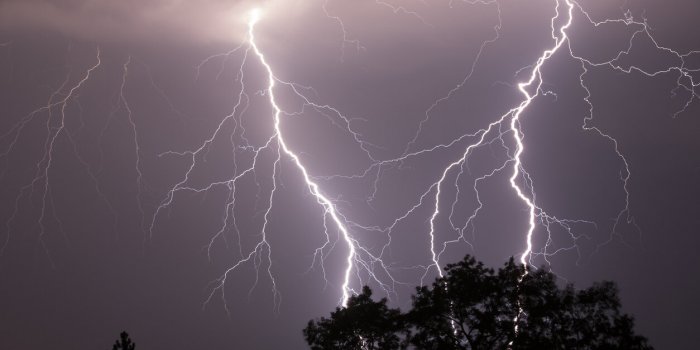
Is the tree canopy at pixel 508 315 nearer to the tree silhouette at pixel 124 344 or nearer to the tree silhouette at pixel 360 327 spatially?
the tree silhouette at pixel 360 327

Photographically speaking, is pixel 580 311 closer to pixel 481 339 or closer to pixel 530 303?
pixel 530 303

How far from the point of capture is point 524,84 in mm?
27938

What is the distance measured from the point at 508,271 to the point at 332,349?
233 inches

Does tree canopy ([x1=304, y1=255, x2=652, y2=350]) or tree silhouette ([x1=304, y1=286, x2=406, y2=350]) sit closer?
tree canopy ([x1=304, y1=255, x2=652, y2=350])

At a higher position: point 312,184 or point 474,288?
point 312,184

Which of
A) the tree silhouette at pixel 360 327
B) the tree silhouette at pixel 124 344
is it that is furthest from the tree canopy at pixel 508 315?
the tree silhouette at pixel 124 344

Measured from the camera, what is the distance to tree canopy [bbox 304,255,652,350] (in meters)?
11.2

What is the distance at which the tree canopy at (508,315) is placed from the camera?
11156 mm

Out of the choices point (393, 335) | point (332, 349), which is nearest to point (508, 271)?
point (393, 335)

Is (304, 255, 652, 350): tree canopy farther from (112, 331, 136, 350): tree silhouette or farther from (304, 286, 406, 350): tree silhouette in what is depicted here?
(112, 331, 136, 350): tree silhouette

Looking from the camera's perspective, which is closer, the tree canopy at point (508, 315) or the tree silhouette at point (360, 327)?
the tree canopy at point (508, 315)

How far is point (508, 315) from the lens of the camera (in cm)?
1217

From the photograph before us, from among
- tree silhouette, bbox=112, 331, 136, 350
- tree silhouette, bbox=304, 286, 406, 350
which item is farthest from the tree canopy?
tree silhouette, bbox=112, 331, 136, 350

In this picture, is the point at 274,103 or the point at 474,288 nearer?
the point at 474,288
